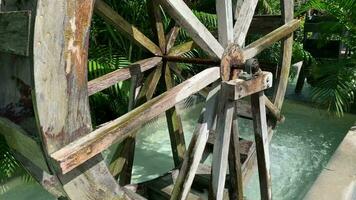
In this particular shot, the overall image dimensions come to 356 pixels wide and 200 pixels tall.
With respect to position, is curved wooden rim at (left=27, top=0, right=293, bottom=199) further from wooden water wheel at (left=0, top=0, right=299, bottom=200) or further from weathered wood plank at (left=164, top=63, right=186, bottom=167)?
weathered wood plank at (left=164, top=63, right=186, bottom=167)

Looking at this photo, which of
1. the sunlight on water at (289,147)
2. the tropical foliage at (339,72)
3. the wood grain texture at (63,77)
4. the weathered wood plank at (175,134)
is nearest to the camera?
the wood grain texture at (63,77)

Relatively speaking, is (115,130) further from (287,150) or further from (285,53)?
(287,150)

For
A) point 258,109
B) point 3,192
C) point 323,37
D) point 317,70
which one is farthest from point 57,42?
point 323,37

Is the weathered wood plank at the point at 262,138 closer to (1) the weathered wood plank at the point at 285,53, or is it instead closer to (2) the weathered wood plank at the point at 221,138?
(2) the weathered wood plank at the point at 221,138

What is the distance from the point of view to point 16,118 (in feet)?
6.29

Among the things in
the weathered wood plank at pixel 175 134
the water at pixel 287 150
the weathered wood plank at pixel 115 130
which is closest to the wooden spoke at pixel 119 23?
the weathered wood plank at pixel 175 134

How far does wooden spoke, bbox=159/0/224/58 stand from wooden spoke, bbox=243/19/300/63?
0.37 m

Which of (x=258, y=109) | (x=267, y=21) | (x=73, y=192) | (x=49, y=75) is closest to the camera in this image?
(x=49, y=75)

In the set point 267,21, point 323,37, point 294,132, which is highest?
point 267,21

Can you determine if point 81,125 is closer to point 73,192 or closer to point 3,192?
point 73,192

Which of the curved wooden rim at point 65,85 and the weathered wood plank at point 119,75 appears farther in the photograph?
the weathered wood plank at point 119,75

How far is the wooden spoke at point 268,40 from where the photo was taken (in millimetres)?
2754

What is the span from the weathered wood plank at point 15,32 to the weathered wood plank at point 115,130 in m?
0.41

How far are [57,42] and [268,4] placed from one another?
21.5 feet
